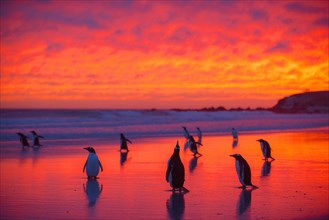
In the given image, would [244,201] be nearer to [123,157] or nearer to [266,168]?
[266,168]

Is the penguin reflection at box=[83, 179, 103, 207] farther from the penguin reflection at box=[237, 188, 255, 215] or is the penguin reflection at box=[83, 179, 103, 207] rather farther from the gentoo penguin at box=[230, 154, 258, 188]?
the gentoo penguin at box=[230, 154, 258, 188]

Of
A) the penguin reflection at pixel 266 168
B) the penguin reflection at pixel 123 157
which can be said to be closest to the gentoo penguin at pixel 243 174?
the penguin reflection at pixel 266 168

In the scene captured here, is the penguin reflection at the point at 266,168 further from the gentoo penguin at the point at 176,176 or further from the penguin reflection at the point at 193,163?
the gentoo penguin at the point at 176,176

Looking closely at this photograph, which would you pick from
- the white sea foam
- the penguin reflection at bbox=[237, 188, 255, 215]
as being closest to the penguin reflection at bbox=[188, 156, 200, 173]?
the penguin reflection at bbox=[237, 188, 255, 215]

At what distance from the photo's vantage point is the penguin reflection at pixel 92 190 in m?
8.24

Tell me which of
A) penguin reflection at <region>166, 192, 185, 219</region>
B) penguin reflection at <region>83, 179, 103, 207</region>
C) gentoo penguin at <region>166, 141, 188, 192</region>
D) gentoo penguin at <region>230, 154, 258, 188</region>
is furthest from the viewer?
gentoo penguin at <region>230, 154, 258, 188</region>

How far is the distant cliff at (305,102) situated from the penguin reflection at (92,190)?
106m

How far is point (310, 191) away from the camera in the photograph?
8.95 metres

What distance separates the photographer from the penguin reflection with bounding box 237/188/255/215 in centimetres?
746

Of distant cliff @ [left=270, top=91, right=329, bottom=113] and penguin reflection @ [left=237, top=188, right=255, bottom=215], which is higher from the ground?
distant cliff @ [left=270, top=91, right=329, bottom=113]

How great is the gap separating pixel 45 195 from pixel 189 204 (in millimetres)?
2593

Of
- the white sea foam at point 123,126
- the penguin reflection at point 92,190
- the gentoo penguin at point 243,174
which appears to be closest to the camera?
the penguin reflection at point 92,190

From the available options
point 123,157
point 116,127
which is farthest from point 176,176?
point 116,127

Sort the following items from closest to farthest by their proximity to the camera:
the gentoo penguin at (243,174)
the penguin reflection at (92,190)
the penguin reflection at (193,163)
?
the penguin reflection at (92,190) < the gentoo penguin at (243,174) < the penguin reflection at (193,163)
